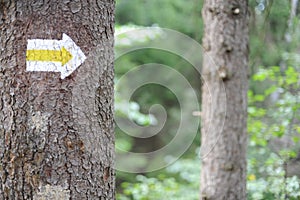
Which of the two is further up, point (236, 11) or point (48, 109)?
point (236, 11)

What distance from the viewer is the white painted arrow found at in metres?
1.64

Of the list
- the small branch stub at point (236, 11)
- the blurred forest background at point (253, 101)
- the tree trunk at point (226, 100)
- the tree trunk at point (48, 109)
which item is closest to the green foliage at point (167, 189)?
the blurred forest background at point (253, 101)

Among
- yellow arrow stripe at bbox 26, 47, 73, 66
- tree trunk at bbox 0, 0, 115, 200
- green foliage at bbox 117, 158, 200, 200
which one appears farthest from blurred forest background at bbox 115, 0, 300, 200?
yellow arrow stripe at bbox 26, 47, 73, 66

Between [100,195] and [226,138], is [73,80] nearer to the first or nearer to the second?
[100,195]

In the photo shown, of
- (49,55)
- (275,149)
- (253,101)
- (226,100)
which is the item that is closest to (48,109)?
(49,55)

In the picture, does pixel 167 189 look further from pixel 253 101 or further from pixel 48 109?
pixel 48 109

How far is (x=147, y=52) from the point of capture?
332 inches

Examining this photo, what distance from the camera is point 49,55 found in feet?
5.44

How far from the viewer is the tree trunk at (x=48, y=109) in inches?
63.8

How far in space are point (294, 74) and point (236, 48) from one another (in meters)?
1.16

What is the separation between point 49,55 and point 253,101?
4609 millimetres

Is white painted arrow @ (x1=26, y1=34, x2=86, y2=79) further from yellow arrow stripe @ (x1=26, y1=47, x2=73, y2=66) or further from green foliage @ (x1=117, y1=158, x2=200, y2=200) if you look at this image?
green foliage @ (x1=117, y1=158, x2=200, y2=200)

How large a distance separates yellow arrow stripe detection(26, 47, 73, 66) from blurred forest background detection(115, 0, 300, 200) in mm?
2493

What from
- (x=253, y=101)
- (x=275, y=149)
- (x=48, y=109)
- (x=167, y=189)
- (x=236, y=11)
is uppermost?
(x=236, y=11)
